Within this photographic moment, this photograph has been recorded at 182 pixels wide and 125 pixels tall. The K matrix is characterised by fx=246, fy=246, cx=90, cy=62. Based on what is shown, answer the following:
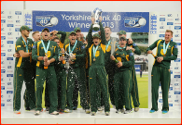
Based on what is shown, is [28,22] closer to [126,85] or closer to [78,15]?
[78,15]

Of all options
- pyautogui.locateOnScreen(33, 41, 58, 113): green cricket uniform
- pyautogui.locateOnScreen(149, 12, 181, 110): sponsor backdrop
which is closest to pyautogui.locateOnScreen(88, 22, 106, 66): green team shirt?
pyautogui.locateOnScreen(33, 41, 58, 113): green cricket uniform

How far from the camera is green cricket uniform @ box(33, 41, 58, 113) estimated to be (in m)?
4.86

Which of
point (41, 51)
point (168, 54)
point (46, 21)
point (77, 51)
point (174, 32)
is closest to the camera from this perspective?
point (41, 51)

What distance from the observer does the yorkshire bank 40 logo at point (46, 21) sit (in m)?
6.11

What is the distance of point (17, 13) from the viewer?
6137mm

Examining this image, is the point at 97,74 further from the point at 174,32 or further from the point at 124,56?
the point at 174,32

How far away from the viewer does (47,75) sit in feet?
16.2

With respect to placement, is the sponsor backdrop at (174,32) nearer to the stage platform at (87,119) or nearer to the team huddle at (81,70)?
the team huddle at (81,70)

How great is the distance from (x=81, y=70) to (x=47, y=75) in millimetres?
754

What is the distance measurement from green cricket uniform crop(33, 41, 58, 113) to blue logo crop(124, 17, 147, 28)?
2145 millimetres

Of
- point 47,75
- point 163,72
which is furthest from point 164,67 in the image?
point 47,75

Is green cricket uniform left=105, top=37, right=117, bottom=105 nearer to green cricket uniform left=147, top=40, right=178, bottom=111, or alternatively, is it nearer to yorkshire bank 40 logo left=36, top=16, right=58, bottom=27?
green cricket uniform left=147, top=40, right=178, bottom=111

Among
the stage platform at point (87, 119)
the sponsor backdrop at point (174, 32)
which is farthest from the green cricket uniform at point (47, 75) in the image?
the sponsor backdrop at point (174, 32)

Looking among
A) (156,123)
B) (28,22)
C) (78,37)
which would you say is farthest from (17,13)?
(156,123)
